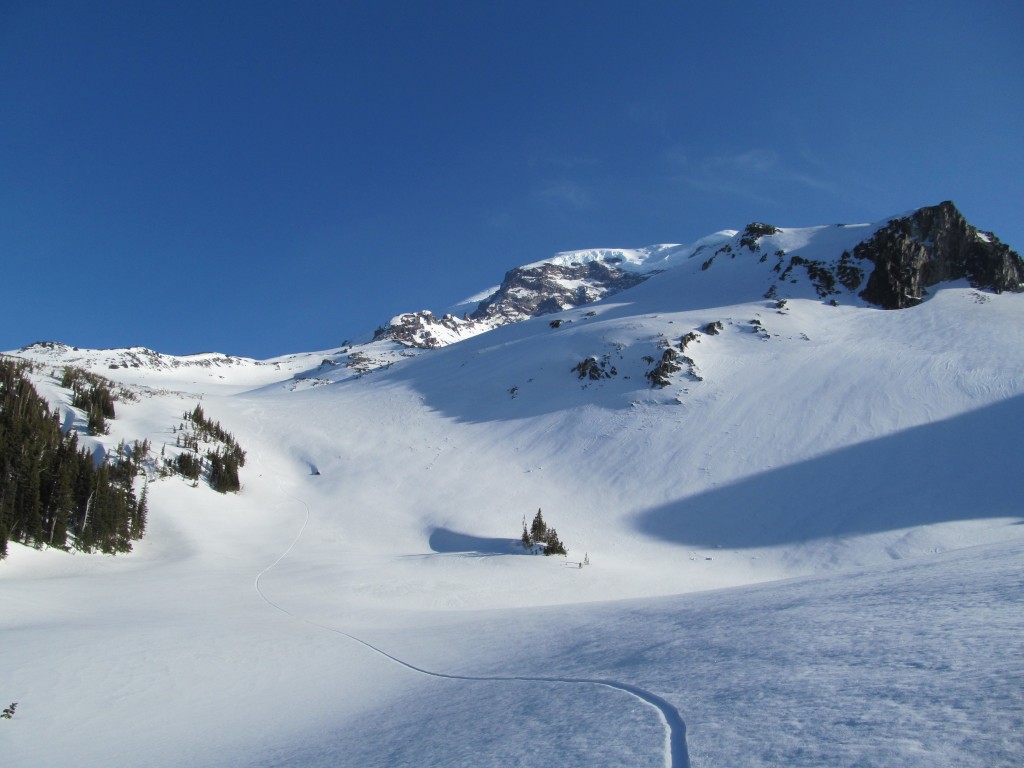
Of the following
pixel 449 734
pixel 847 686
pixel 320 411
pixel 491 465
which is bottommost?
pixel 449 734

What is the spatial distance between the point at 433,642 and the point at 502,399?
1308 inches

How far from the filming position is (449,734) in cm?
496

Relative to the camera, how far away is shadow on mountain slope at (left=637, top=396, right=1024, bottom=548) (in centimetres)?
2322

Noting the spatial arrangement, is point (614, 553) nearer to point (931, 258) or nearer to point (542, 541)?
point (542, 541)

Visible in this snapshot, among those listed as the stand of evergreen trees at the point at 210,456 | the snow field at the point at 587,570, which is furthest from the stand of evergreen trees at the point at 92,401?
the stand of evergreen trees at the point at 210,456

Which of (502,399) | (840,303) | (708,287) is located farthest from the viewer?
(708,287)

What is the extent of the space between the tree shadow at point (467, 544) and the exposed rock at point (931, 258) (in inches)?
1761

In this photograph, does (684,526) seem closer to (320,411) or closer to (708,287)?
(320,411)

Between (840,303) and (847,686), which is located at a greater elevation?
(840,303)

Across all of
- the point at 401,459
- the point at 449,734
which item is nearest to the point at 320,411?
the point at 401,459

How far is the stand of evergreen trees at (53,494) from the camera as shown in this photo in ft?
57.2

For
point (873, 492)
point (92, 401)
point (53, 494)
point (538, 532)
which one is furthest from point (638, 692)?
point (92, 401)

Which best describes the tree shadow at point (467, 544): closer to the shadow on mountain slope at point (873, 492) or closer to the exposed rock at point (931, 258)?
the shadow on mountain slope at point (873, 492)

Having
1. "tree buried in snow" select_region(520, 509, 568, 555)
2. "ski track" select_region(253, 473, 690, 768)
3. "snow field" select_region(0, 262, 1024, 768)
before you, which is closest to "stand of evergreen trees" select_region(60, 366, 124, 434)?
"snow field" select_region(0, 262, 1024, 768)
